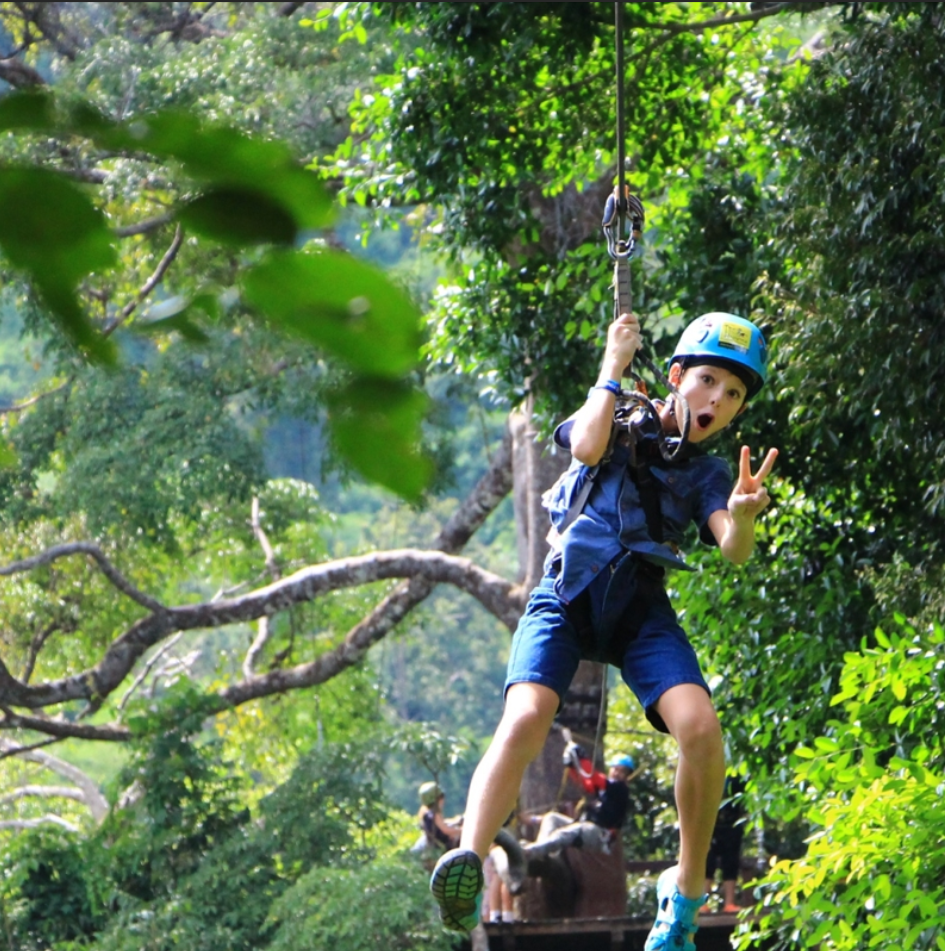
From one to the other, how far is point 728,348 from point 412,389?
87.4 inches

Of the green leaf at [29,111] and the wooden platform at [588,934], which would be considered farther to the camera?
the wooden platform at [588,934]

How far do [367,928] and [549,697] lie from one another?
4630 mm

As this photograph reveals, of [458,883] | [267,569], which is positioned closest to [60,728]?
[267,569]

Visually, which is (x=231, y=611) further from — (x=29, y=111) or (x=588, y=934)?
(x=29, y=111)

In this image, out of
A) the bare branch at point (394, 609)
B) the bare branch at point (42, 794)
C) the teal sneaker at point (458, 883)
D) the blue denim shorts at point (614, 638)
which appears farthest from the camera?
the bare branch at point (42, 794)

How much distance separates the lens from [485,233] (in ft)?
21.1

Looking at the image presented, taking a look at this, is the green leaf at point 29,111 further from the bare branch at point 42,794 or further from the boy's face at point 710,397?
the bare branch at point 42,794

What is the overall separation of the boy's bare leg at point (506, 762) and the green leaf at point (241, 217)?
78.7 inches

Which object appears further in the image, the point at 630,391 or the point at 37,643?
the point at 37,643

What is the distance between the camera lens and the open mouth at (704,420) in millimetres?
2924

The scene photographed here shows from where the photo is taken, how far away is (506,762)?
2721 mm

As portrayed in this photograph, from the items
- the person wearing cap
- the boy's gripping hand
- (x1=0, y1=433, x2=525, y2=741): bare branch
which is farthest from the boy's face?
(x1=0, y1=433, x2=525, y2=741): bare branch

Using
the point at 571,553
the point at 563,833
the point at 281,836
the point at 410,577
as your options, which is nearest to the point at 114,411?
the point at 410,577

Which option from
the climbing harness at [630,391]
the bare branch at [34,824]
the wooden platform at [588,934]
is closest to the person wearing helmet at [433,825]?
the wooden platform at [588,934]
